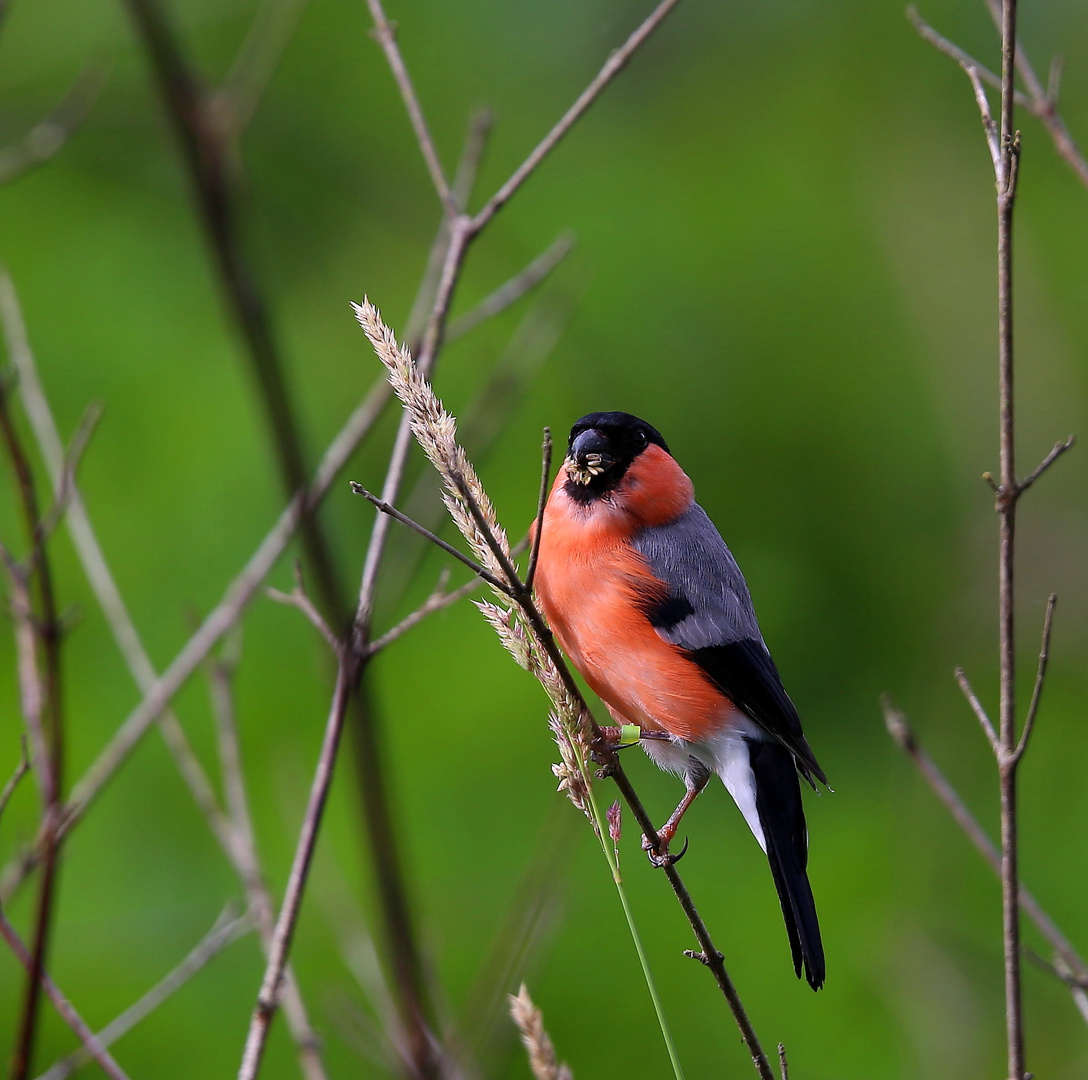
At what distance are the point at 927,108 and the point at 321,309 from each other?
2.76 meters

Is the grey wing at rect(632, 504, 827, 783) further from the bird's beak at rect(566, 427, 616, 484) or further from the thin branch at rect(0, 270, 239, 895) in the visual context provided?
the thin branch at rect(0, 270, 239, 895)

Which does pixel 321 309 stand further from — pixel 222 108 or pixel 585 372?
pixel 222 108

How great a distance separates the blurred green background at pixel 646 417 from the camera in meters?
3.83

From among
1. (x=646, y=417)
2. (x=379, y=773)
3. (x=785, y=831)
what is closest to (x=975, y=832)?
(x=785, y=831)

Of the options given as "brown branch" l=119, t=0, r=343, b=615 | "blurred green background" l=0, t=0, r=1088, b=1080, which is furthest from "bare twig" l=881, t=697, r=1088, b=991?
"blurred green background" l=0, t=0, r=1088, b=1080

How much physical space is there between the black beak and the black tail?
0.65 meters

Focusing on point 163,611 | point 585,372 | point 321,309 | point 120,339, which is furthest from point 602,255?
point 163,611

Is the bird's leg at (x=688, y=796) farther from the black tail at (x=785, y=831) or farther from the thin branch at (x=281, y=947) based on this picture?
the thin branch at (x=281, y=947)

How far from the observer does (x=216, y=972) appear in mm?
3707

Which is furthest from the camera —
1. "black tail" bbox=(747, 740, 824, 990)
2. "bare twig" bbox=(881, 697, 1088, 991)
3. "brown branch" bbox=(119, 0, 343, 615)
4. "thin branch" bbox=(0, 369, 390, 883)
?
"black tail" bbox=(747, 740, 824, 990)

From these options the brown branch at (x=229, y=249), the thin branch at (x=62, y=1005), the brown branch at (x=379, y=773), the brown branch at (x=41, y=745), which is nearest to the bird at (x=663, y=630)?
the brown branch at (x=379, y=773)

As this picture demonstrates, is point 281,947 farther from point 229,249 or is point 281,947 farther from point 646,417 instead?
point 646,417

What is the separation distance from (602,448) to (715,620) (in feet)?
1.39

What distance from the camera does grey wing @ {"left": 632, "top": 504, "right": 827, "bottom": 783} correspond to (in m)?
2.23
